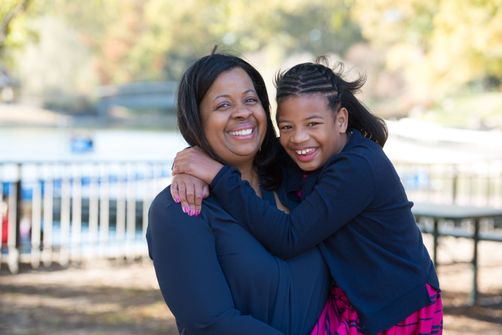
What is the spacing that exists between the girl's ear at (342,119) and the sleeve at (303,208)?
0.21m

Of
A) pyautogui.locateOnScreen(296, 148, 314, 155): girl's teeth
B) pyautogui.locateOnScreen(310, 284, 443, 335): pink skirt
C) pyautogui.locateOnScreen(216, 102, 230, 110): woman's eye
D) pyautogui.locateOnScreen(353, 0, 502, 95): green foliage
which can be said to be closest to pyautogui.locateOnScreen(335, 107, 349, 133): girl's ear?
pyautogui.locateOnScreen(296, 148, 314, 155): girl's teeth

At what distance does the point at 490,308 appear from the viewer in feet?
22.2

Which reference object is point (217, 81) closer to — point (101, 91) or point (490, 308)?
point (490, 308)

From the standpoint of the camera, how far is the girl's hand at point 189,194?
1947 mm

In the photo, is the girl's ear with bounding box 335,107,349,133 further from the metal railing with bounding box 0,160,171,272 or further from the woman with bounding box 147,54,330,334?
the metal railing with bounding box 0,160,171,272

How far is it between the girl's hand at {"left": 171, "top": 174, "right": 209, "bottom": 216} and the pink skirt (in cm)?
44

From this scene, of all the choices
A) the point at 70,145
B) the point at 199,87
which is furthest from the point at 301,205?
the point at 70,145

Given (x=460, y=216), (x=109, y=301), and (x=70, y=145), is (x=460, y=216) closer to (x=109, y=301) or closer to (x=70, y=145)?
(x=109, y=301)

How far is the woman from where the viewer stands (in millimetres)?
1892

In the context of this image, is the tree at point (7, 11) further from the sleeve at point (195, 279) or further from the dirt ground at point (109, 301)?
the sleeve at point (195, 279)

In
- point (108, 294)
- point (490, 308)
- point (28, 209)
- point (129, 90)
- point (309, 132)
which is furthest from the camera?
point (129, 90)

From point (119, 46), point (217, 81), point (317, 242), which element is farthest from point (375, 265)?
point (119, 46)

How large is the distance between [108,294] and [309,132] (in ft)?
18.1

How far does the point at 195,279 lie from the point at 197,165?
33 centimetres
